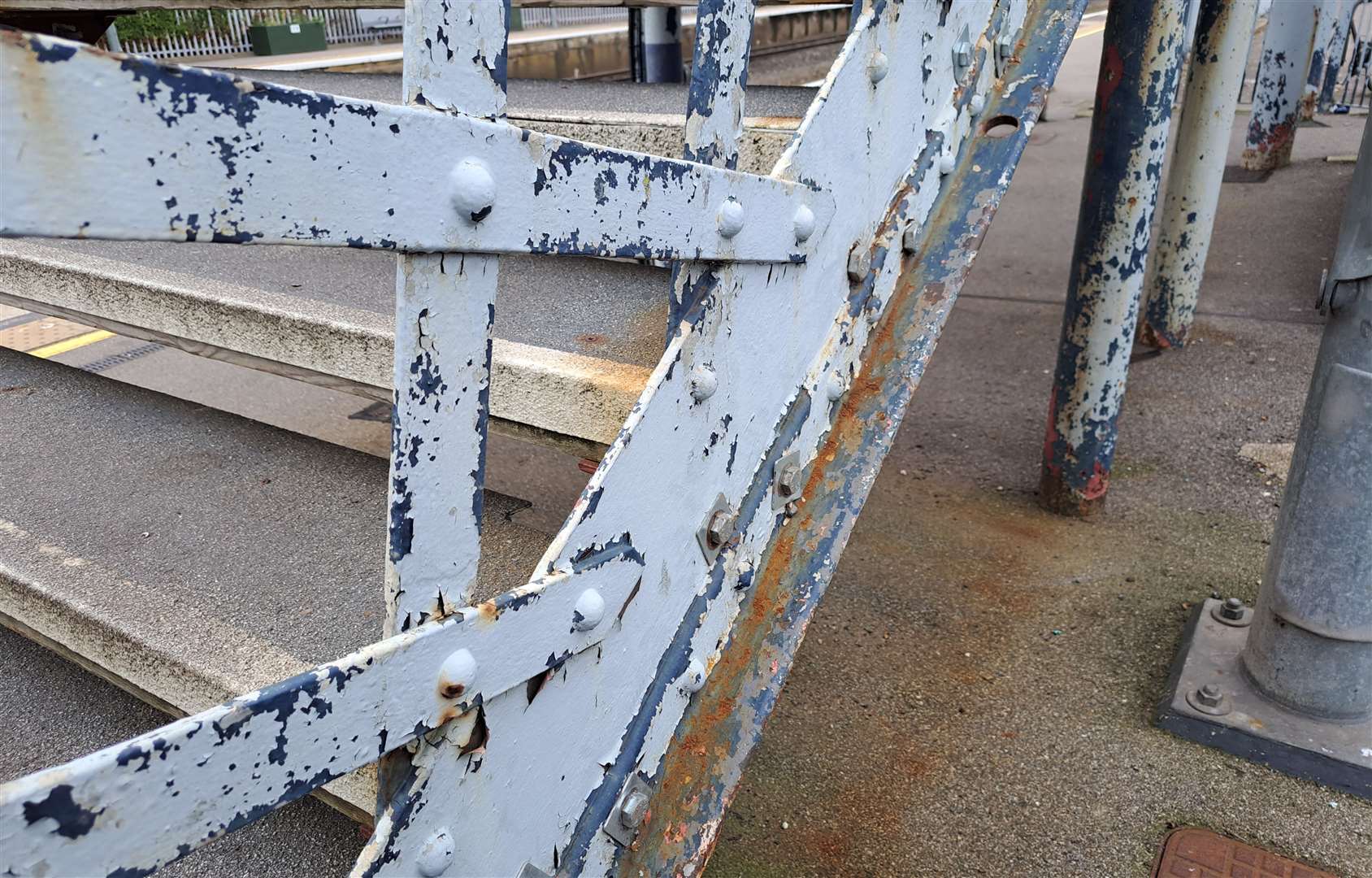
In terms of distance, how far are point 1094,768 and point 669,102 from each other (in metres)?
1.83

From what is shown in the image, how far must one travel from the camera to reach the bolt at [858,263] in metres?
1.51

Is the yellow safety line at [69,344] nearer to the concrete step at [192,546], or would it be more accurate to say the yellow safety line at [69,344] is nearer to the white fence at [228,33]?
the concrete step at [192,546]

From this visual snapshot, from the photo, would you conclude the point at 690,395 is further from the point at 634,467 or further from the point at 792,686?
the point at 792,686

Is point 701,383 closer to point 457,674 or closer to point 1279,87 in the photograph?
point 457,674

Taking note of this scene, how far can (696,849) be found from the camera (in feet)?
4.40

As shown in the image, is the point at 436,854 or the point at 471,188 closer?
the point at 471,188

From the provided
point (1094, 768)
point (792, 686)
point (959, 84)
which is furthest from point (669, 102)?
point (1094, 768)

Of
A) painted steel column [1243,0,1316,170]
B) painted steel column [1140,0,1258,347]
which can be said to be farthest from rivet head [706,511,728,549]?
painted steel column [1243,0,1316,170]

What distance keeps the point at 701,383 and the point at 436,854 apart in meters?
0.61

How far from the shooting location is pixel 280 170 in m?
0.73

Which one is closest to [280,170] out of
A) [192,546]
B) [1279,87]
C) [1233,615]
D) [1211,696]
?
[192,546]

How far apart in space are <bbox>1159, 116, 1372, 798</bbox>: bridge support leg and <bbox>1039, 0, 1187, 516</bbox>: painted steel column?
91 centimetres

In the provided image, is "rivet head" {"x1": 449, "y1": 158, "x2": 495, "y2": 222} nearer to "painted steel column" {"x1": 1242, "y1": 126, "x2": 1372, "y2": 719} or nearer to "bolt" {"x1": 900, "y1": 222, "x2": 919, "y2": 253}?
"bolt" {"x1": 900, "y1": 222, "x2": 919, "y2": 253}

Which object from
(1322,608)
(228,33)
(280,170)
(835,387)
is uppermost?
(228,33)
